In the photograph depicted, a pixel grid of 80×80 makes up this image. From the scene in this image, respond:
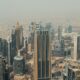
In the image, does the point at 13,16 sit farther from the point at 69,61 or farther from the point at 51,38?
the point at 69,61

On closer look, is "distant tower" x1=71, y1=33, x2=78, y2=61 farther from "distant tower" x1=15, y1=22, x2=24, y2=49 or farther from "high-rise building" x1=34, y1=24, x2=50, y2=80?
"distant tower" x1=15, y1=22, x2=24, y2=49

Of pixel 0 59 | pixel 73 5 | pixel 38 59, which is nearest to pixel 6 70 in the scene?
pixel 0 59

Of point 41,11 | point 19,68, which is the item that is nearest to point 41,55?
point 19,68

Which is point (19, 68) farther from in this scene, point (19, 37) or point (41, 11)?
point (41, 11)

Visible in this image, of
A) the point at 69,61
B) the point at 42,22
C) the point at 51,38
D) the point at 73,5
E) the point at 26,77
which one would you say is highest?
the point at 73,5

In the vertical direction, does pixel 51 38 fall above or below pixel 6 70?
above

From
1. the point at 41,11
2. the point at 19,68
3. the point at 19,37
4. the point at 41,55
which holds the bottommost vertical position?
the point at 19,68

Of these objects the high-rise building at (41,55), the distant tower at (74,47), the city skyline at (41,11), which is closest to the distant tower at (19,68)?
the high-rise building at (41,55)

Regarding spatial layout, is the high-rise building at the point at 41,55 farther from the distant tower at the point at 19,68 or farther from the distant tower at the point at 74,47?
the distant tower at the point at 74,47
